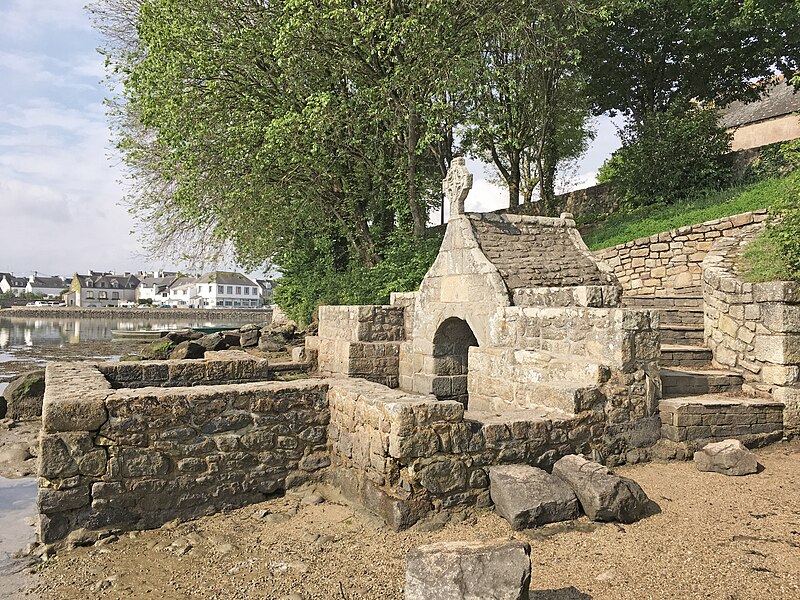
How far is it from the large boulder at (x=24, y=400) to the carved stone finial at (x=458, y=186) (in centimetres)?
903

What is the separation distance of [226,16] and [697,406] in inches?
568

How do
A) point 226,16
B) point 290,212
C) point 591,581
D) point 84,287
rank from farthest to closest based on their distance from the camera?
point 84,287
point 290,212
point 226,16
point 591,581

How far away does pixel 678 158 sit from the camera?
17.8 m

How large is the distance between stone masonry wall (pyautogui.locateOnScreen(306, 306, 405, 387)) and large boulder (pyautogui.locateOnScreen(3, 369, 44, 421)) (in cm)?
613

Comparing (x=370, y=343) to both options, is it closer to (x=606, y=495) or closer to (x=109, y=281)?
(x=606, y=495)

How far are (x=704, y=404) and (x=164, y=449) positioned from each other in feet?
19.0

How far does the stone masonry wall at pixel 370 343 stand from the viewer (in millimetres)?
11867

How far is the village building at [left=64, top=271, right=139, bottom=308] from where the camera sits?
350 feet

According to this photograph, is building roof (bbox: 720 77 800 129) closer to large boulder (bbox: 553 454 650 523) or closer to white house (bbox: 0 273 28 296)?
large boulder (bbox: 553 454 650 523)

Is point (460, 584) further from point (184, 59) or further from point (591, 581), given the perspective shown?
point (184, 59)

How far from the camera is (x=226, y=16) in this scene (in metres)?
15.3

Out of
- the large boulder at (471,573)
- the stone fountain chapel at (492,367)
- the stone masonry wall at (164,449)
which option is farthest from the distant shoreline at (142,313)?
the large boulder at (471,573)

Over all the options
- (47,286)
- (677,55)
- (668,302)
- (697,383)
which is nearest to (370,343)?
(668,302)

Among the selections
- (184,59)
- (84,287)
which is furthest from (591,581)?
(84,287)
